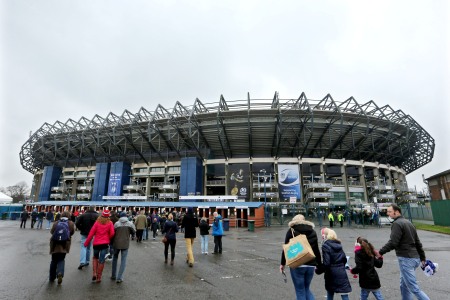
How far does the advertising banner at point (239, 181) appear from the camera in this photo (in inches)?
1700

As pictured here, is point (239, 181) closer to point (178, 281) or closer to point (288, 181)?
point (288, 181)

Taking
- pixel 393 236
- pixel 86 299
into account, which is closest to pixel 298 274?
pixel 393 236

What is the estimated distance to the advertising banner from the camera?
43.2 meters

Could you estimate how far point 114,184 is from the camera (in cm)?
5075

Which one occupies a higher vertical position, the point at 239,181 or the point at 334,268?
the point at 239,181

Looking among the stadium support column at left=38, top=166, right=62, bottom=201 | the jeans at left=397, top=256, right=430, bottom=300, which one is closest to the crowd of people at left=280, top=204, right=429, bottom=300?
the jeans at left=397, top=256, right=430, bottom=300

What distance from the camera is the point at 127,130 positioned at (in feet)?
157

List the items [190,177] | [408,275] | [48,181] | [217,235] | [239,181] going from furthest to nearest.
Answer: [48,181] < [190,177] < [239,181] < [217,235] < [408,275]

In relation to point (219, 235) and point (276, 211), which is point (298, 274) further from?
point (276, 211)

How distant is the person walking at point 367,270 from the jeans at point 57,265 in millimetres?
6395

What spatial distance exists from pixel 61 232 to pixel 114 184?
49043 millimetres

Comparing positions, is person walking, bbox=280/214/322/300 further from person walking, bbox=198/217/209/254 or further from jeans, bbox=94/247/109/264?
person walking, bbox=198/217/209/254

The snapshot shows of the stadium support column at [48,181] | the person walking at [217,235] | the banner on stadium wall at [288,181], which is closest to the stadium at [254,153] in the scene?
the banner on stadium wall at [288,181]

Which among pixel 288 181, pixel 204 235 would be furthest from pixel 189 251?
pixel 288 181
